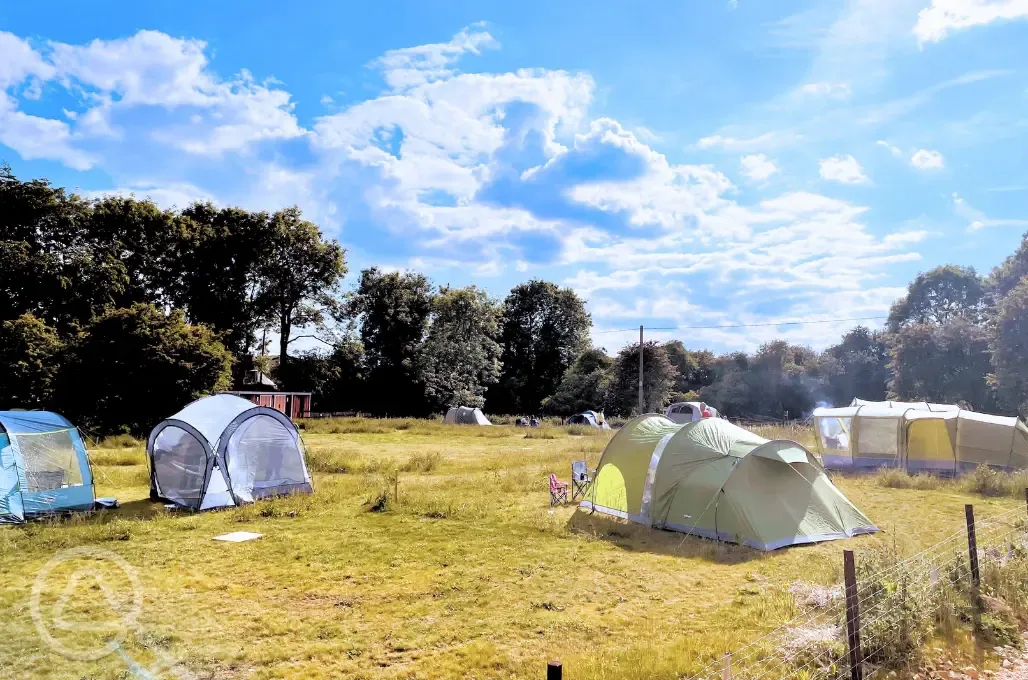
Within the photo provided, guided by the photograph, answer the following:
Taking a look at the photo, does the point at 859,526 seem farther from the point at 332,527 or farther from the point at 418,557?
the point at 332,527

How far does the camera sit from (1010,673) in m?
5.51

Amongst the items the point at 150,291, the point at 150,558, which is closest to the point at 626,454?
the point at 150,558

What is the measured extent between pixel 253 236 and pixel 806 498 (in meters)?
39.3

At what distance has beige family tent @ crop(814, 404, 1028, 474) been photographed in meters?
16.2

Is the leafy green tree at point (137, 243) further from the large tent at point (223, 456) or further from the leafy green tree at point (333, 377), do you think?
the large tent at point (223, 456)

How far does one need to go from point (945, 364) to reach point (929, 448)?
20.0m

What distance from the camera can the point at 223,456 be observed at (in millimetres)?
12492

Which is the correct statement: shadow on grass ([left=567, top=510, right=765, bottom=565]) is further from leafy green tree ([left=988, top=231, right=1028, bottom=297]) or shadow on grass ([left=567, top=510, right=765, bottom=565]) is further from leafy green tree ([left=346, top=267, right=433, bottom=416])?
leafy green tree ([left=346, top=267, right=433, bottom=416])

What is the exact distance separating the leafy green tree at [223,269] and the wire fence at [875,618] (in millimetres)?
39024

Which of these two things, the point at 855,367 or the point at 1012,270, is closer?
the point at 1012,270

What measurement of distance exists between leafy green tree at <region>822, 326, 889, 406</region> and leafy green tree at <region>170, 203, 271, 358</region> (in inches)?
1640

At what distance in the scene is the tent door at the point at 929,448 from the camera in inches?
671

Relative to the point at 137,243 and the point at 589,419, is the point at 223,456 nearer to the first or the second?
the point at 589,419

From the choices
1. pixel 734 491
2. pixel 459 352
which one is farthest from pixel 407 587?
pixel 459 352
